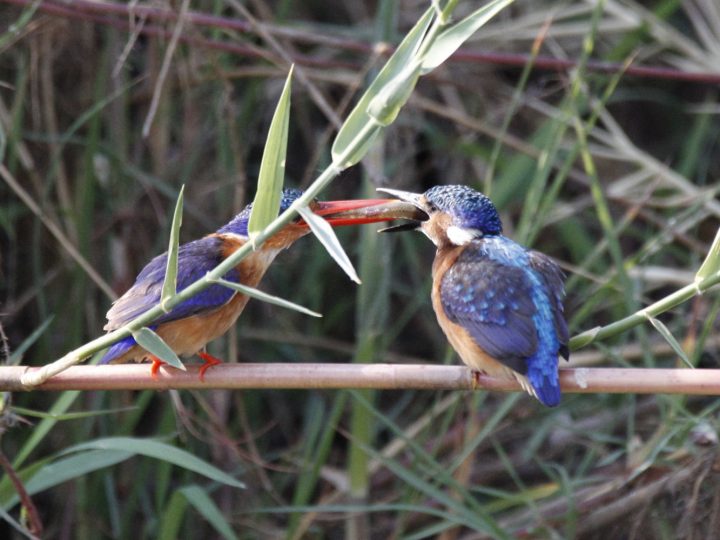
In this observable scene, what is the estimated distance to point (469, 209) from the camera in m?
2.30

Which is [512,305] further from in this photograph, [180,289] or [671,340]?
[180,289]

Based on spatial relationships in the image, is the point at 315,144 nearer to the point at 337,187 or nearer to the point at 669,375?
the point at 337,187

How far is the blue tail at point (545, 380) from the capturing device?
1.85 m

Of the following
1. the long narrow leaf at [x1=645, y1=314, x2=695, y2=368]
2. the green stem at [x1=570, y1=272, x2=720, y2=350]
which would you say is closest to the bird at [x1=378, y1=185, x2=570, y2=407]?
the green stem at [x1=570, y1=272, x2=720, y2=350]

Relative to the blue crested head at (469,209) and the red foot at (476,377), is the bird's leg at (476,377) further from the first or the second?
the blue crested head at (469,209)

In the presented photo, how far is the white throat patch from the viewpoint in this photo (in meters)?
2.30

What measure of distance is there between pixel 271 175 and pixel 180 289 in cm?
86

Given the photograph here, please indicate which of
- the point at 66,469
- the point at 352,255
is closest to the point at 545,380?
the point at 66,469

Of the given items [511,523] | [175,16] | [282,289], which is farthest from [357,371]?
[282,289]

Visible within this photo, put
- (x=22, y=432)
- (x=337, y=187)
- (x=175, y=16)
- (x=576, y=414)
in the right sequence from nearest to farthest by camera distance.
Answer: (x=175, y=16)
(x=22, y=432)
(x=576, y=414)
(x=337, y=187)

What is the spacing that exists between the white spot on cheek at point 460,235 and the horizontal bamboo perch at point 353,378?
51 centimetres

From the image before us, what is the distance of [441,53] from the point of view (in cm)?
140

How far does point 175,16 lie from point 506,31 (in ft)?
4.25

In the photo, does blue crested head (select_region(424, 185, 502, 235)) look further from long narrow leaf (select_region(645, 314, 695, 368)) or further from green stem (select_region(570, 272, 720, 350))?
long narrow leaf (select_region(645, 314, 695, 368))
